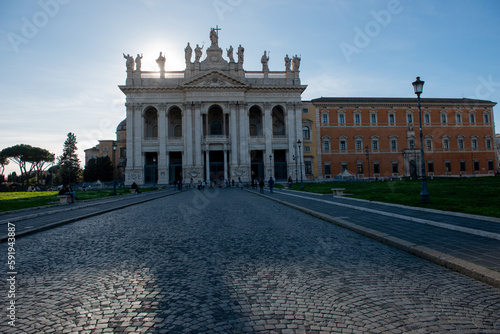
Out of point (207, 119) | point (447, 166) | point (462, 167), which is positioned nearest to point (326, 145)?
point (207, 119)

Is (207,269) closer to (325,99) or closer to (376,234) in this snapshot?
(376,234)

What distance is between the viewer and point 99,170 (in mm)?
68438

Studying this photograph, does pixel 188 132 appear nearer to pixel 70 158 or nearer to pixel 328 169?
pixel 328 169

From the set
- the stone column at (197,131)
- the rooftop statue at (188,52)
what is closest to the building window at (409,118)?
the stone column at (197,131)

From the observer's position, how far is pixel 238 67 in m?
49.4

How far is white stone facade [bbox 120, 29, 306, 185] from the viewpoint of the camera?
47594mm

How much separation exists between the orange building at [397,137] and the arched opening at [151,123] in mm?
25141

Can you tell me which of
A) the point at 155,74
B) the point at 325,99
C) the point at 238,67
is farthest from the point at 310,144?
the point at 155,74

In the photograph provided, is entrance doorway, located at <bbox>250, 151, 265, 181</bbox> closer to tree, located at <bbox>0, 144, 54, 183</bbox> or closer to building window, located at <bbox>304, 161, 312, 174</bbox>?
building window, located at <bbox>304, 161, 312, 174</bbox>

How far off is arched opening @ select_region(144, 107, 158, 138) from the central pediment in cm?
797

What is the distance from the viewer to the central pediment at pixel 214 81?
47.0m

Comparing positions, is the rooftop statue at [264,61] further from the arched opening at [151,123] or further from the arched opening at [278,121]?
the arched opening at [151,123]

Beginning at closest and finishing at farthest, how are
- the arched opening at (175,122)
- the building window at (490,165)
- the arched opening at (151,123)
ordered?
the arched opening at (151,123) < the arched opening at (175,122) < the building window at (490,165)

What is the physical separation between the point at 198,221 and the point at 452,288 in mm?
7246
